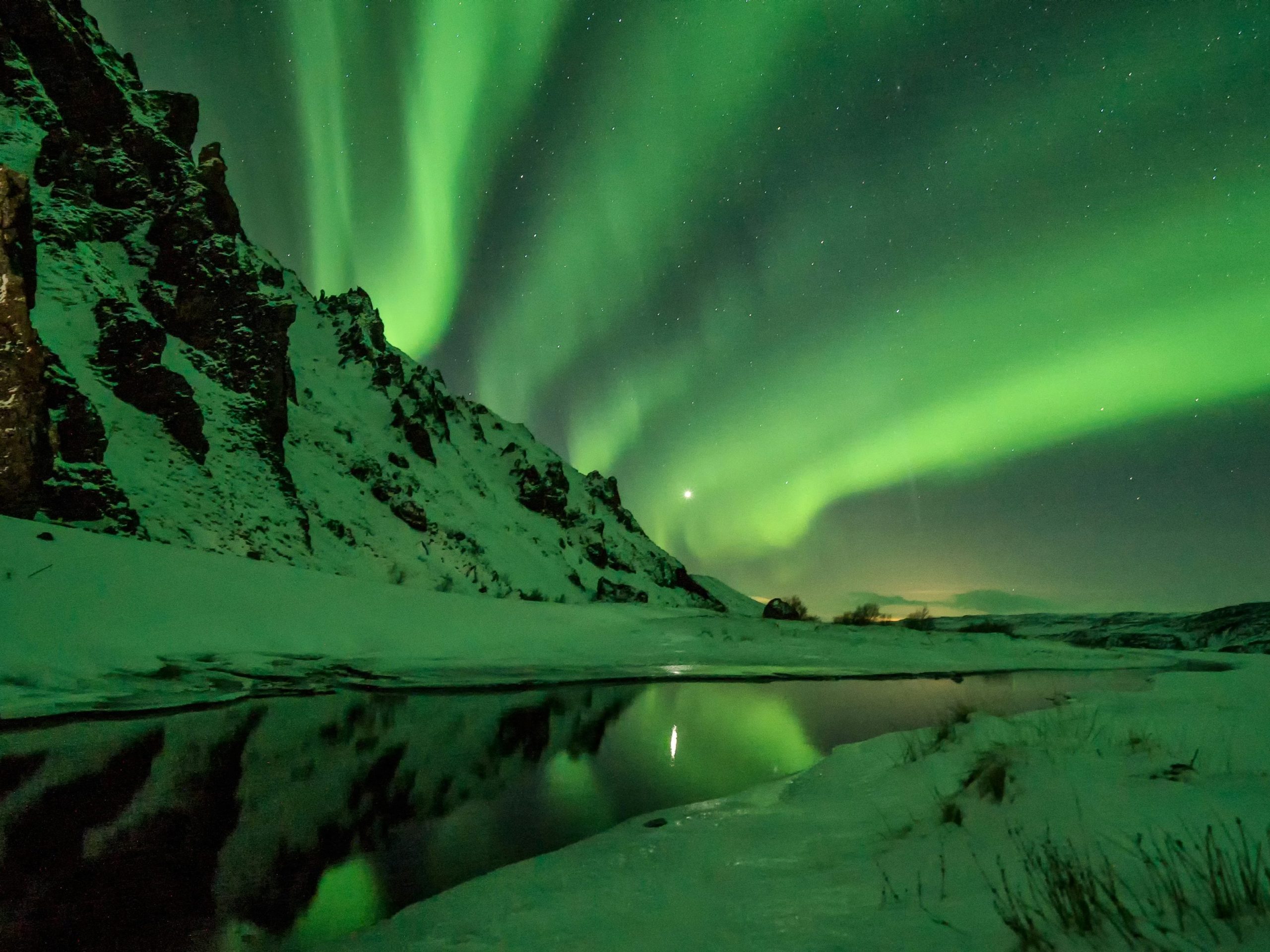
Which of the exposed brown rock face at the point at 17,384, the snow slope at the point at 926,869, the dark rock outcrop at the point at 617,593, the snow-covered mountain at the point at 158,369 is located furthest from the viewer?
the dark rock outcrop at the point at 617,593

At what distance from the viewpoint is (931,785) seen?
4.07 m

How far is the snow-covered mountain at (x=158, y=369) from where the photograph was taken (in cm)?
1914

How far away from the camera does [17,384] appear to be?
673 inches

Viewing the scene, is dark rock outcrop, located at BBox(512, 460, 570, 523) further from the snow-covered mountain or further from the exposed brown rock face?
the exposed brown rock face

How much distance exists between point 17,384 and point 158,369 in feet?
33.8

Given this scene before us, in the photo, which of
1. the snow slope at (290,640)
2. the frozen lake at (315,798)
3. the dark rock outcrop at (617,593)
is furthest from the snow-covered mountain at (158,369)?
the frozen lake at (315,798)

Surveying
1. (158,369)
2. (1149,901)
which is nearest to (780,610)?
(158,369)

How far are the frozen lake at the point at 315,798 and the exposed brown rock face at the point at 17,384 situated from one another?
52.2ft

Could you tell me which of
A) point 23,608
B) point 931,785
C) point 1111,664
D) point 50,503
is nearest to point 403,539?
point 50,503

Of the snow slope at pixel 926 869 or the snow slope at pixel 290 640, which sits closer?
the snow slope at pixel 926 869

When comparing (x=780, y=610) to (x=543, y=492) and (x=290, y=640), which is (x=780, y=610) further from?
(x=543, y=492)

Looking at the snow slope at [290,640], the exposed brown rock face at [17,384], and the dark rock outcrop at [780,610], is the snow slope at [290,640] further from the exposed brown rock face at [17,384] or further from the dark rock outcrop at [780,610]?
the dark rock outcrop at [780,610]

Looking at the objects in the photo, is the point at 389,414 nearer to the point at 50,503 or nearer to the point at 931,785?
the point at 50,503

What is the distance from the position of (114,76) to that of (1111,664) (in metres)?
52.9
